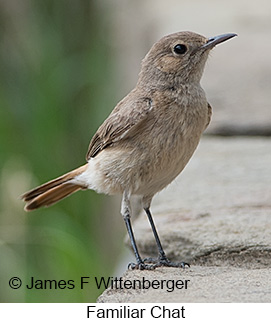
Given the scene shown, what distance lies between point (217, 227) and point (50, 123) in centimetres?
184

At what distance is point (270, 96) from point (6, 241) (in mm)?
1532

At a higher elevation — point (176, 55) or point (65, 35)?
point (65, 35)

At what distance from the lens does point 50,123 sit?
4.38m

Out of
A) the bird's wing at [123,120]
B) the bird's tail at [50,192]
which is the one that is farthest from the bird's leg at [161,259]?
the bird's tail at [50,192]

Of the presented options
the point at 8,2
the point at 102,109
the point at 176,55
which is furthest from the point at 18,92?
the point at 176,55

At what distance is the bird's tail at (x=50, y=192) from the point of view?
9.95 ft

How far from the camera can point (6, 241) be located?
400cm

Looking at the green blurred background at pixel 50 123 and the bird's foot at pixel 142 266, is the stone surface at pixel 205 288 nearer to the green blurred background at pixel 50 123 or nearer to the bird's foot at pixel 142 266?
the bird's foot at pixel 142 266

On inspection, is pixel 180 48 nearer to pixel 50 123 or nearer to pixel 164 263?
pixel 164 263

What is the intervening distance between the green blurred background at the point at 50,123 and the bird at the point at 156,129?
97 centimetres

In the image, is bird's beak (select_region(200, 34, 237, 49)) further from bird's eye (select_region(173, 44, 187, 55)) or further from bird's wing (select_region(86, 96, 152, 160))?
bird's wing (select_region(86, 96, 152, 160))

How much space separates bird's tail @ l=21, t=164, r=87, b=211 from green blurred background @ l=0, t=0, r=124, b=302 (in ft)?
1.82

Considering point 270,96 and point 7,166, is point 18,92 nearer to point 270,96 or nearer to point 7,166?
point 7,166

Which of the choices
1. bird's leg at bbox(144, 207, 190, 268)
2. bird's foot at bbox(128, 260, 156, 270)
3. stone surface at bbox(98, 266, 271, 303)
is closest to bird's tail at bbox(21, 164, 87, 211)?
bird's leg at bbox(144, 207, 190, 268)
